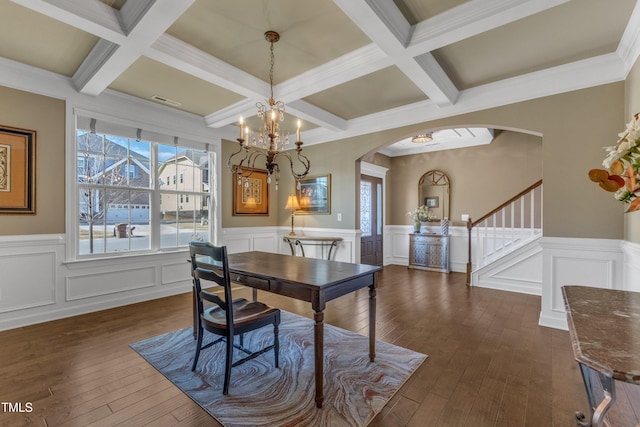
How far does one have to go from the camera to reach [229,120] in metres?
4.33

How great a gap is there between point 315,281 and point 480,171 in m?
5.23

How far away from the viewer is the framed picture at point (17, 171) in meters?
3.01

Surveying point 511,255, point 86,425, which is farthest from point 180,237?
point 511,255

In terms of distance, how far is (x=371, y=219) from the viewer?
6484 millimetres

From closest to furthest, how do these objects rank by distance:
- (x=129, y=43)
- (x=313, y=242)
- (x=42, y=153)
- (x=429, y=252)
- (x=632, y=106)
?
(x=129, y=43)
(x=632, y=106)
(x=42, y=153)
(x=313, y=242)
(x=429, y=252)

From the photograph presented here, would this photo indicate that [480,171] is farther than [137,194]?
Yes

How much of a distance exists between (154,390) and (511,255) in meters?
4.90

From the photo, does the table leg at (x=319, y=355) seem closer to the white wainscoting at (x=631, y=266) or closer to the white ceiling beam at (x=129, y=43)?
the white ceiling beam at (x=129, y=43)

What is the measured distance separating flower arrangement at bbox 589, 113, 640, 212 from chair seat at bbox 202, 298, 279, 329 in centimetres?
210

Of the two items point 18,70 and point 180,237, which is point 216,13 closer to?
point 18,70

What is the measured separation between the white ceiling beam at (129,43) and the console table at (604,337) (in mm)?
2688

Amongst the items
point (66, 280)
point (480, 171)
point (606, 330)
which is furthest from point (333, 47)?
point (480, 171)

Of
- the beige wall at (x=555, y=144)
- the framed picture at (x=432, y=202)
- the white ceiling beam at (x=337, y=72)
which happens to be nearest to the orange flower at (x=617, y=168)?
the white ceiling beam at (x=337, y=72)

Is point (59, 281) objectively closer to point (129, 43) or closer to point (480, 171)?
point (129, 43)
